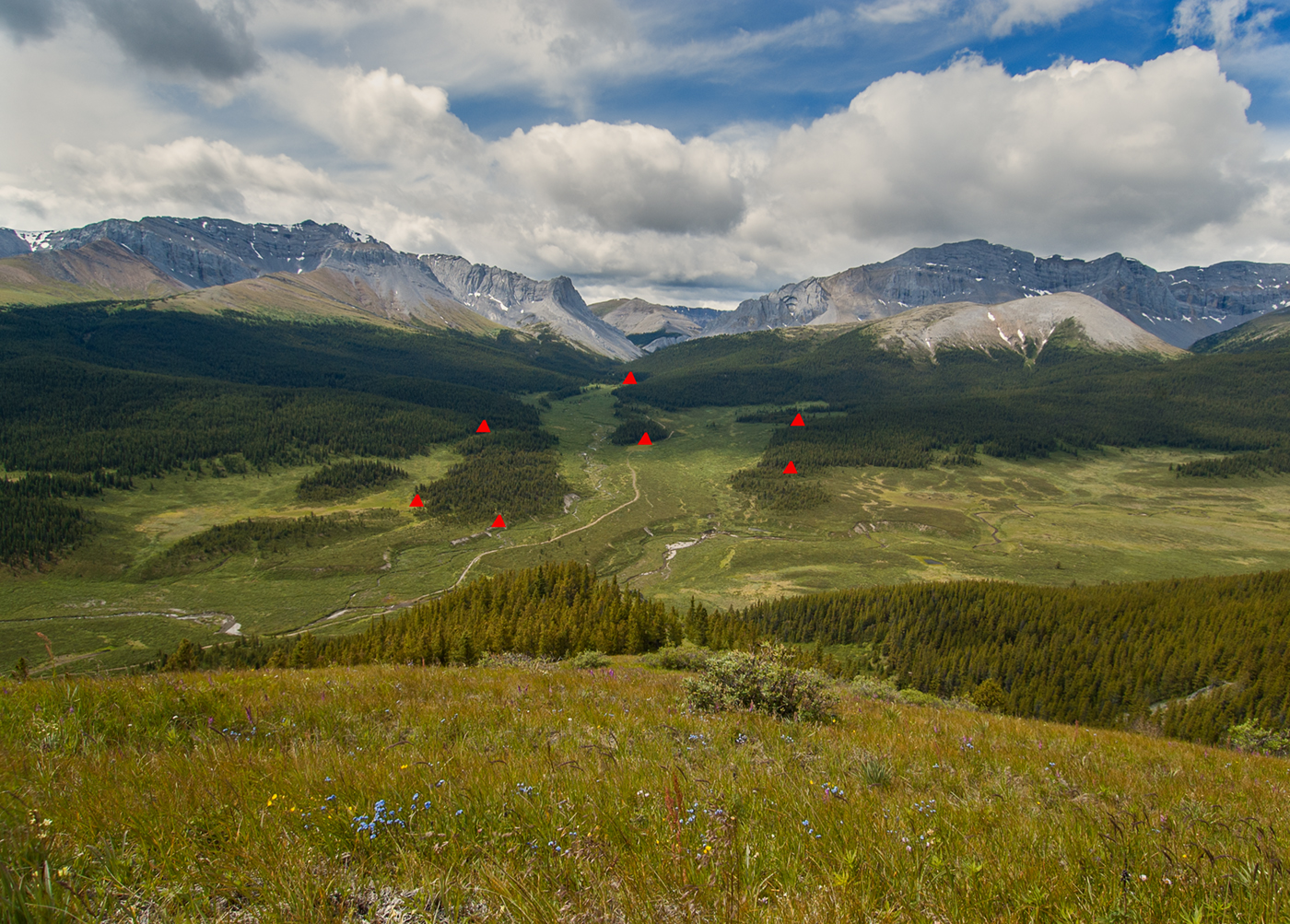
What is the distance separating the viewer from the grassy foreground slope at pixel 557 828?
2207mm

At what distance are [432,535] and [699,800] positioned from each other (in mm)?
107258

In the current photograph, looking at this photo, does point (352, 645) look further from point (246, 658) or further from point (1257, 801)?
point (1257, 801)

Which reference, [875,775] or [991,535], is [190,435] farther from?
[991,535]

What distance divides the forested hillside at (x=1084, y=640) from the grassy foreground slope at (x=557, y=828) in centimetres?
4581

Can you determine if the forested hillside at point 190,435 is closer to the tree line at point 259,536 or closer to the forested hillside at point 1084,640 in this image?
the tree line at point 259,536

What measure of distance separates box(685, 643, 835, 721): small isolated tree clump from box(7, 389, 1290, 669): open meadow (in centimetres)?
7037

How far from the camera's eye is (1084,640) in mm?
64250

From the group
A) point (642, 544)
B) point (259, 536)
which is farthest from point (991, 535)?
point (259, 536)

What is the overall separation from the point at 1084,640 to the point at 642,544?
6565 centimetres

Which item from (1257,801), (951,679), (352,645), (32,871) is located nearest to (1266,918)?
(32,871)

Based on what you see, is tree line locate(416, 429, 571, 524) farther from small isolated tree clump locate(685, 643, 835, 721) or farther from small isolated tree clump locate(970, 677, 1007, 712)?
small isolated tree clump locate(685, 643, 835, 721)

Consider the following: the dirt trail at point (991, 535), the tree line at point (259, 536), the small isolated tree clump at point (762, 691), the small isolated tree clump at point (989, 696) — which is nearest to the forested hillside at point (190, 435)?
the tree line at point (259, 536)

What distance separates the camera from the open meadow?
234 feet

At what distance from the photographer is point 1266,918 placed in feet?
7.23
